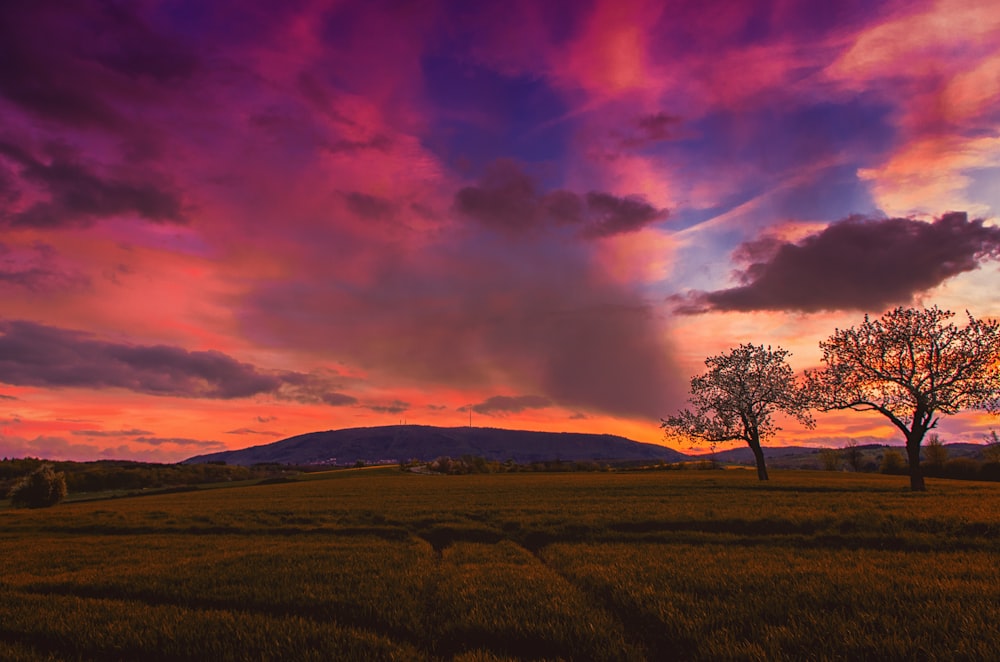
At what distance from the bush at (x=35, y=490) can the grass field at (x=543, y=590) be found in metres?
45.0

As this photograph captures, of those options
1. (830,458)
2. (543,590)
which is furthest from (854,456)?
(543,590)

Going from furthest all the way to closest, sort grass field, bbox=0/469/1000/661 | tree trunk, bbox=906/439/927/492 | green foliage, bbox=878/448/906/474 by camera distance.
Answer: green foliage, bbox=878/448/906/474
tree trunk, bbox=906/439/927/492
grass field, bbox=0/469/1000/661

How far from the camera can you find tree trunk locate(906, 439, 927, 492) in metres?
39.1

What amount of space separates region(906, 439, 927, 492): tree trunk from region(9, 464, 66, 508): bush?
93.0 m

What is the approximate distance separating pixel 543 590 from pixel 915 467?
4311 cm

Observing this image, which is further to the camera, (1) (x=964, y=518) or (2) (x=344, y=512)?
(2) (x=344, y=512)

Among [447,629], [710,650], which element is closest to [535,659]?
[447,629]

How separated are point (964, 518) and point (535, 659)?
23179mm

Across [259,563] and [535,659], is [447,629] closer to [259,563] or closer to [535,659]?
[535,659]

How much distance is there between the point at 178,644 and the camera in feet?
31.2

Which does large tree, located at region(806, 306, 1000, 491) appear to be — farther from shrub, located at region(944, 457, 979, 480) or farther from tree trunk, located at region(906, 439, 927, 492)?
shrub, located at region(944, 457, 979, 480)

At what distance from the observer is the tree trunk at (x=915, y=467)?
128 ft

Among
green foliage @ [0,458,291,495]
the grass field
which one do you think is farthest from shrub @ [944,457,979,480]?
green foliage @ [0,458,291,495]

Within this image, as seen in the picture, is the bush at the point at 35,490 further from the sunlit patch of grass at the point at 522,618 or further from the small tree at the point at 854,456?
the small tree at the point at 854,456
